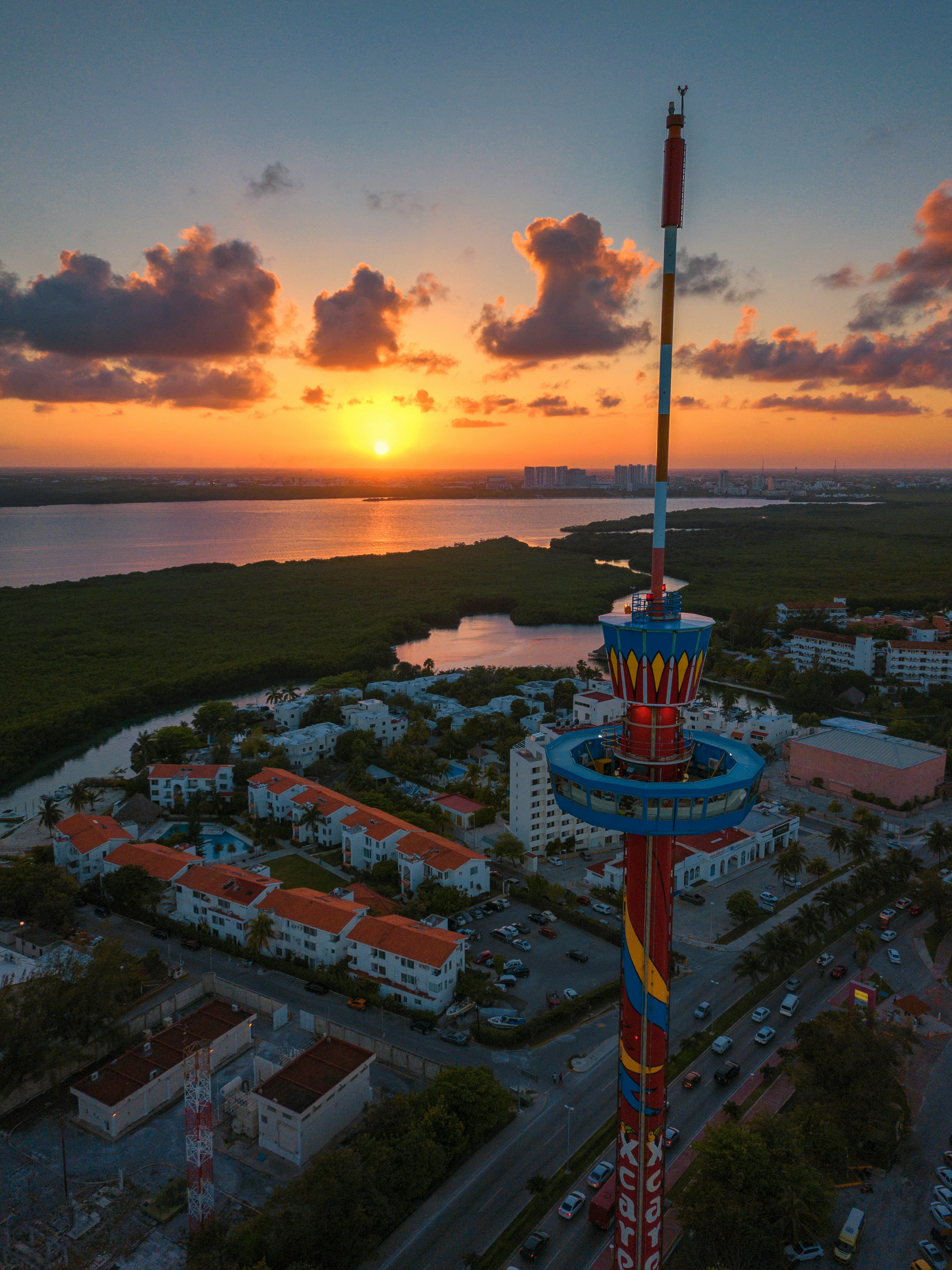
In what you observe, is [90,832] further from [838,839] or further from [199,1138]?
[838,839]

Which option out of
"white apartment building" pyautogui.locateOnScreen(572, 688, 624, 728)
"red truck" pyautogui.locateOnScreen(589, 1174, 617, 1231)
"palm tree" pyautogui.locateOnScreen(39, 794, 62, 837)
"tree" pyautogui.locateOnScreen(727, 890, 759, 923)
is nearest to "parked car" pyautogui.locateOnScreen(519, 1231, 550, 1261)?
"red truck" pyautogui.locateOnScreen(589, 1174, 617, 1231)

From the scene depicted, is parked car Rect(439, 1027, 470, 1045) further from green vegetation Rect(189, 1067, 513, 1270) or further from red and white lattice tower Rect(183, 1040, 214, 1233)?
red and white lattice tower Rect(183, 1040, 214, 1233)

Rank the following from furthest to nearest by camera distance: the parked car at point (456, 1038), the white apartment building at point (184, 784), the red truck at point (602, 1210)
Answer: the white apartment building at point (184, 784), the parked car at point (456, 1038), the red truck at point (602, 1210)

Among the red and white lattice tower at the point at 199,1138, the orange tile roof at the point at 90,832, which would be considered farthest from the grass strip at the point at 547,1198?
the orange tile roof at the point at 90,832

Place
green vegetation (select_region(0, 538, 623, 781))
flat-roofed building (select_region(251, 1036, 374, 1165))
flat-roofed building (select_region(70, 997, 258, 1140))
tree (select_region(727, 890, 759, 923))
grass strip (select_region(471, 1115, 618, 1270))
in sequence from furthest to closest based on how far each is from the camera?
green vegetation (select_region(0, 538, 623, 781)) → tree (select_region(727, 890, 759, 923)) → flat-roofed building (select_region(70, 997, 258, 1140)) → flat-roofed building (select_region(251, 1036, 374, 1165)) → grass strip (select_region(471, 1115, 618, 1270))

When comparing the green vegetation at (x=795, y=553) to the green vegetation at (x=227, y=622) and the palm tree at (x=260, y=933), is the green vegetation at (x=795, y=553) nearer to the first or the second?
the green vegetation at (x=227, y=622)

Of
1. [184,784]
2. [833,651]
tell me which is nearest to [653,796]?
[184,784]
